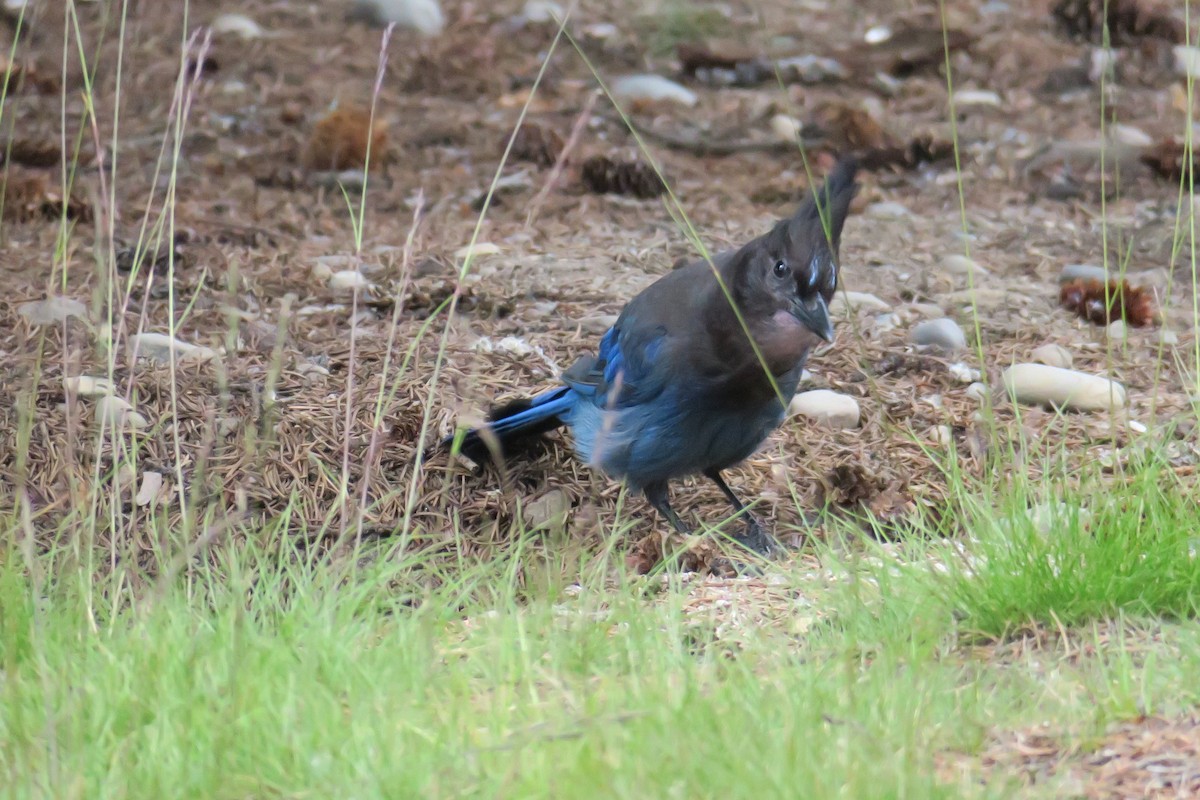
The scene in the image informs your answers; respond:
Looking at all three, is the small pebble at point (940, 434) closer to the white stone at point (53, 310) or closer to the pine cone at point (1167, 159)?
the white stone at point (53, 310)

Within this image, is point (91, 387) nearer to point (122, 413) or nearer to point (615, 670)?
point (122, 413)

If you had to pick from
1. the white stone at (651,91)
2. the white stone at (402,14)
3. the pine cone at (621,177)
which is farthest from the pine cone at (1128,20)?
the white stone at (402,14)

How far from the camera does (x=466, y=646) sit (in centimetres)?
263

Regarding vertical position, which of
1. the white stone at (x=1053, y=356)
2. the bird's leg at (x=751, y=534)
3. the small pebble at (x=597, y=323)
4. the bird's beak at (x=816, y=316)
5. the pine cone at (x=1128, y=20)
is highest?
the bird's beak at (x=816, y=316)

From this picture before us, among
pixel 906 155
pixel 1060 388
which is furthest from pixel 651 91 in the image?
pixel 1060 388

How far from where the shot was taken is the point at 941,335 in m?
4.73

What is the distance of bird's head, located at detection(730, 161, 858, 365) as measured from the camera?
11.3 feet

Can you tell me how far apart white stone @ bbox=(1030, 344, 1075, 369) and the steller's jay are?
1.16m

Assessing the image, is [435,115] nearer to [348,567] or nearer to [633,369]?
[633,369]

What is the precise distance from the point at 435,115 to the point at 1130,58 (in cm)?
356

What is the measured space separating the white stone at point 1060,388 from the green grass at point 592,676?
117 centimetres

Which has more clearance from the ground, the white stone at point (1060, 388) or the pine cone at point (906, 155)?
the pine cone at point (906, 155)

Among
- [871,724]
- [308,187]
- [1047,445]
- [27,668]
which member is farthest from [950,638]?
[308,187]

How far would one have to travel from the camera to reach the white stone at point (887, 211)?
6035mm
